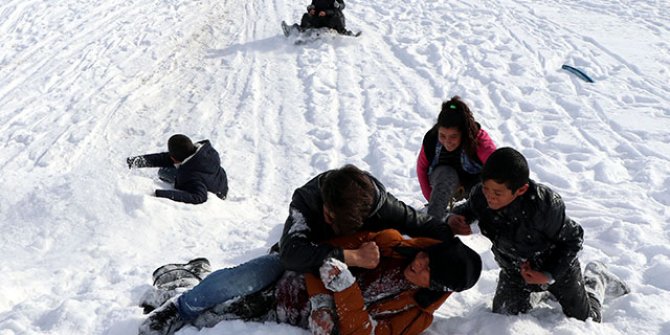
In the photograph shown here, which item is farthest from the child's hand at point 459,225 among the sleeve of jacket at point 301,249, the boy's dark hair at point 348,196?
the sleeve of jacket at point 301,249

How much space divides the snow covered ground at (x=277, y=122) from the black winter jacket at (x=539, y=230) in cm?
35

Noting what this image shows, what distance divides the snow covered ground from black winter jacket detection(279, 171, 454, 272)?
0.40 metres

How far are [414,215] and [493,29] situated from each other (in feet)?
23.8

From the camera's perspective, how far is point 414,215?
10.4ft

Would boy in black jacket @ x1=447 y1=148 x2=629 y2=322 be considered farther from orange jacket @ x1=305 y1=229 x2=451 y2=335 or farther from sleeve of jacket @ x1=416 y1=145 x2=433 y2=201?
sleeve of jacket @ x1=416 y1=145 x2=433 y2=201

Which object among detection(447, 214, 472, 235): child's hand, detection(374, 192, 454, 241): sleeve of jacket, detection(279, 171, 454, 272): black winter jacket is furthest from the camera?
detection(447, 214, 472, 235): child's hand

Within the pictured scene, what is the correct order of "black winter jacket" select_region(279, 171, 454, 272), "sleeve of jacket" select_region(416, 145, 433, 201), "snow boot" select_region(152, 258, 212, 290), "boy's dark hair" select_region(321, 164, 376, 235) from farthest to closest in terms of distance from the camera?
"sleeve of jacket" select_region(416, 145, 433, 201), "snow boot" select_region(152, 258, 212, 290), "black winter jacket" select_region(279, 171, 454, 272), "boy's dark hair" select_region(321, 164, 376, 235)

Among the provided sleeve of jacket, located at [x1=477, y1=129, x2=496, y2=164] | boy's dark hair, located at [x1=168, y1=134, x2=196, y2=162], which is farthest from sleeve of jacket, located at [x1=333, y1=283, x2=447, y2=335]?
boy's dark hair, located at [x1=168, y1=134, x2=196, y2=162]

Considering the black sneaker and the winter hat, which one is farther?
the black sneaker

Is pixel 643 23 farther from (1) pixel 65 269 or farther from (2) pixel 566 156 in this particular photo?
(1) pixel 65 269

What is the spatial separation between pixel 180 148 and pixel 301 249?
2.65 metres

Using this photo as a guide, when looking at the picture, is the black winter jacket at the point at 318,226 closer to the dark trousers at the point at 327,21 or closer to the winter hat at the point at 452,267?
the winter hat at the point at 452,267

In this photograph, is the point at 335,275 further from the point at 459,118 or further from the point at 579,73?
the point at 579,73

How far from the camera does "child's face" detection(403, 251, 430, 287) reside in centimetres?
288
